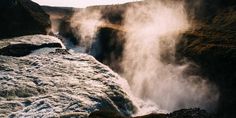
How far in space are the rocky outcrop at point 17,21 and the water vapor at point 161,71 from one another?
17.4 m

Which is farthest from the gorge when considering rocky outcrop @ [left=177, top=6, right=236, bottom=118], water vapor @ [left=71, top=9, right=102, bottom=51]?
water vapor @ [left=71, top=9, right=102, bottom=51]

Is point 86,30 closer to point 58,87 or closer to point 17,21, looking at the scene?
point 17,21

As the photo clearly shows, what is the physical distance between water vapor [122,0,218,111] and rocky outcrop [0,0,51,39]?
17447 mm

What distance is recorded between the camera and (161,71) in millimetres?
73562

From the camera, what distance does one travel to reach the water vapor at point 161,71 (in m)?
65.6

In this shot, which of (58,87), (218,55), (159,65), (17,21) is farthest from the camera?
(17,21)

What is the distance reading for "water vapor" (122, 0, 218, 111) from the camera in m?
65.6

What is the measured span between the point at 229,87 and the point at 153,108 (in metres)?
10.2

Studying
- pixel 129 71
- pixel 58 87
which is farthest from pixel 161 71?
pixel 58 87

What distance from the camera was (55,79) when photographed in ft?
196

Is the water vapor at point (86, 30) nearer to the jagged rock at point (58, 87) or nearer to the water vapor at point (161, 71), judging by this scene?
the water vapor at point (161, 71)

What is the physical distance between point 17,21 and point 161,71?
31532 millimetres

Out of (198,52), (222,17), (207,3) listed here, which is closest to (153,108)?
(198,52)

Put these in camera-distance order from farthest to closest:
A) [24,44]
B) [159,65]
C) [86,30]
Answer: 1. [86,30]
2. [24,44]
3. [159,65]
